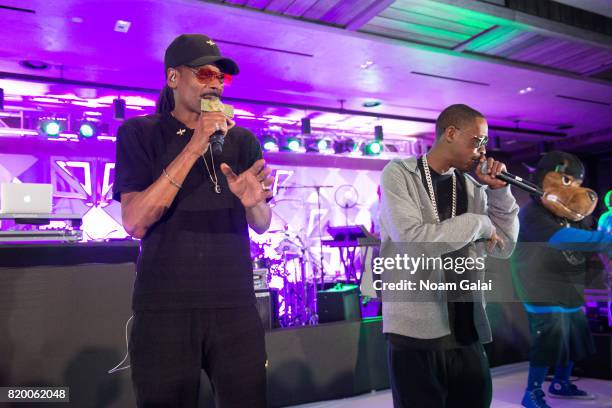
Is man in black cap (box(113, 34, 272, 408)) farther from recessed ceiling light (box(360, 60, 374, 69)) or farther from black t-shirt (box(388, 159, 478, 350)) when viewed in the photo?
recessed ceiling light (box(360, 60, 374, 69))

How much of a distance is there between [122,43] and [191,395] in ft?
20.4

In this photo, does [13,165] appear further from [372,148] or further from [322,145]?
[372,148]

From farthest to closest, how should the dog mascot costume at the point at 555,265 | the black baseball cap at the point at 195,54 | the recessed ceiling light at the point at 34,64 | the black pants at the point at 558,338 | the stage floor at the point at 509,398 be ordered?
1. the recessed ceiling light at the point at 34,64
2. the stage floor at the point at 509,398
3. the black pants at the point at 558,338
4. the dog mascot costume at the point at 555,265
5. the black baseball cap at the point at 195,54

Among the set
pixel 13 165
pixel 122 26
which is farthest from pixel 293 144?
pixel 13 165

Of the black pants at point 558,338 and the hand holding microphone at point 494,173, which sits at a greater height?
the hand holding microphone at point 494,173

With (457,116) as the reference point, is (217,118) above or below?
below

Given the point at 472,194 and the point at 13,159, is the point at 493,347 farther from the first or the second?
the point at 13,159

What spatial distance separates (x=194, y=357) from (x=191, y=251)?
0.29 meters

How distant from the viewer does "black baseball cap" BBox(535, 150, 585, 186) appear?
3.71 m

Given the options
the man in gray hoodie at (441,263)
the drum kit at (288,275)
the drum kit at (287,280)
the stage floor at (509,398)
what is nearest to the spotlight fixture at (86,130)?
the drum kit at (288,275)

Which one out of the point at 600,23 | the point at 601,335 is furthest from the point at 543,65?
the point at 601,335

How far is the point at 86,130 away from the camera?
866cm

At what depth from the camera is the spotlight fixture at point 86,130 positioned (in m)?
8.64

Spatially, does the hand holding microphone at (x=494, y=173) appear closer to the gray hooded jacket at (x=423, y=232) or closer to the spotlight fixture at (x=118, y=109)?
the gray hooded jacket at (x=423, y=232)
